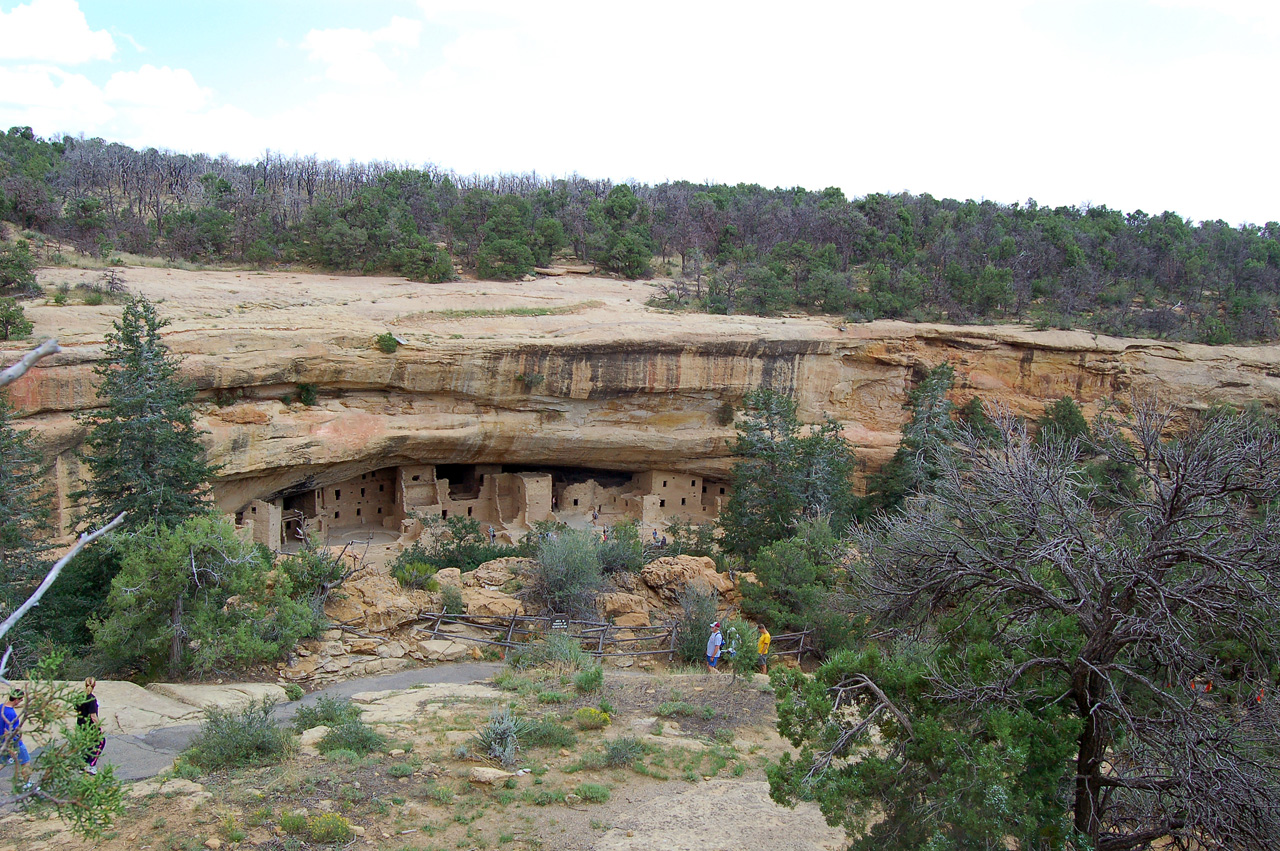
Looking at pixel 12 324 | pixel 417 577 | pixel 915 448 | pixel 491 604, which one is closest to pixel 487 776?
pixel 491 604

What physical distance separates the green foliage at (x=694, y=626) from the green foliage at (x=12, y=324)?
1283 centimetres

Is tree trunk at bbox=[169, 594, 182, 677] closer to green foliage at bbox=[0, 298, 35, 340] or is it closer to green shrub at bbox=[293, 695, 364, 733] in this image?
green shrub at bbox=[293, 695, 364, 733]

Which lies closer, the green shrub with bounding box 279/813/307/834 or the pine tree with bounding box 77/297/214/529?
the green shrub with bounding box 279/813/307/834

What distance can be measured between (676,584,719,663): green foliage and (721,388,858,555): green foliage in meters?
4.75

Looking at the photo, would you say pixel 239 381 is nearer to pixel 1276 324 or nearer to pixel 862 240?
pixel 862 240

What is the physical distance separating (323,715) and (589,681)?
3.15 m

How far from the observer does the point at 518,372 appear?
65.6 feet

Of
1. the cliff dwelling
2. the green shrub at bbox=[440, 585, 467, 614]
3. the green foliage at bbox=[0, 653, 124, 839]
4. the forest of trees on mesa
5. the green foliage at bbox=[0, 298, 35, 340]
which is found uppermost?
the forest of trees on mesa

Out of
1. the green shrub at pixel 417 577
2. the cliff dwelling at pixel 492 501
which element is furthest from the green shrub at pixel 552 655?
the cliff dwelling at pixel 492 501

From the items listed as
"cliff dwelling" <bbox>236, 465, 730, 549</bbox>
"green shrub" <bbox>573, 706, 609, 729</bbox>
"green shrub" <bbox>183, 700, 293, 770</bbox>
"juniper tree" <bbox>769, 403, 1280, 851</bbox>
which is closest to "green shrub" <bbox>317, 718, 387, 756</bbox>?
"green shrub" <bbox>183, 700, 293, 770</bbox>

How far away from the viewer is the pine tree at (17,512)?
12578 millimetres

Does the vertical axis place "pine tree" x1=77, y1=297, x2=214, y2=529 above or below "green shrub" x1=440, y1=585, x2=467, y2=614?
above

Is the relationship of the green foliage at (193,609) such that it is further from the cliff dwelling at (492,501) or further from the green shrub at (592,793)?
the cliff dwelling at (492,501)

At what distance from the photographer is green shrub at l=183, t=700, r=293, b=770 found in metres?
7.73
